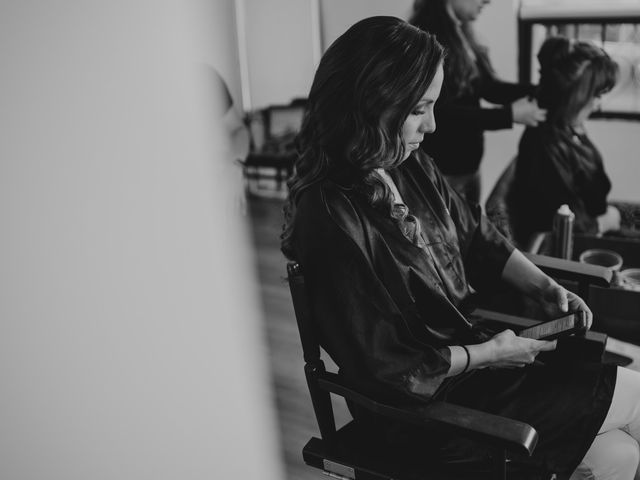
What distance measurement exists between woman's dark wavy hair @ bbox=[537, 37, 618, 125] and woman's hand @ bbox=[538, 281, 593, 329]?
1042 millimetres

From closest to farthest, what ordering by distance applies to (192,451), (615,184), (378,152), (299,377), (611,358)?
(192,451), (378,152), (611,358), (299,377), (615,184)

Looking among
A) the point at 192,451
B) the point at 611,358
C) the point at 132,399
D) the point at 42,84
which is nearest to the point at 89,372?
the point at 132,399

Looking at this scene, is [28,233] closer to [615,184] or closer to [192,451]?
[192,451]

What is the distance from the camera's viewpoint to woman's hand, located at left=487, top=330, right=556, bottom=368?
1.39 meters

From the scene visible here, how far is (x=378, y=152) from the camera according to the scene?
1340 millimetres

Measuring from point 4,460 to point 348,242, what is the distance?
31.5 inches

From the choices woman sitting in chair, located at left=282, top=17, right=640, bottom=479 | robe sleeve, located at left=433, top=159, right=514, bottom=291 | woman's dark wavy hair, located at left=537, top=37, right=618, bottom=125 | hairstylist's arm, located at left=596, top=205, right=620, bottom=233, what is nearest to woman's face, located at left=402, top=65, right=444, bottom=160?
woman sitting in chair, located at left=282, top=17, right=640, bottom=479

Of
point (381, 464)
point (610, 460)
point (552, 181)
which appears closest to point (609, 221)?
point (552, 181)

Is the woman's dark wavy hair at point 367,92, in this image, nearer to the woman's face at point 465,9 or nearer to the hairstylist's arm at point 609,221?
the woman's face at point 465,9

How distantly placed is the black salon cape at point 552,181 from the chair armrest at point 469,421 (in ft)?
4.24

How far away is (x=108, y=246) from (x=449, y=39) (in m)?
1.97

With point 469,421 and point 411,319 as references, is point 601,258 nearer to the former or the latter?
point 411,319

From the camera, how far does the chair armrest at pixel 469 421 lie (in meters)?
1.16

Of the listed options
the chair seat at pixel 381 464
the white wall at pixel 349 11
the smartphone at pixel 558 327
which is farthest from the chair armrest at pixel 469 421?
the white wall at pixel 349 11
